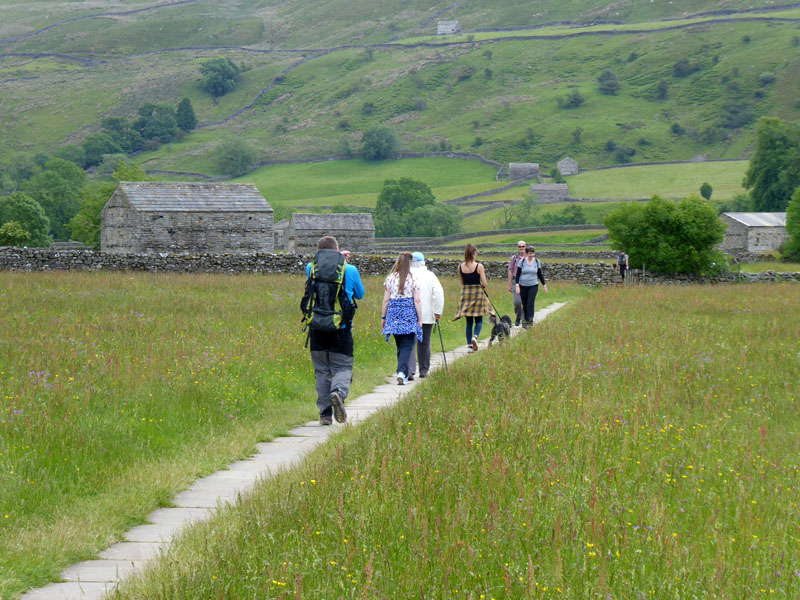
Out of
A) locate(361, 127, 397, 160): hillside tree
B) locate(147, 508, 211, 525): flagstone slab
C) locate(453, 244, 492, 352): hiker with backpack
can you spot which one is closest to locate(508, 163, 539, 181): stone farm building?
locate(361, 127, 397, 160): hillside tree

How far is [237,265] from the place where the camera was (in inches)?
1410

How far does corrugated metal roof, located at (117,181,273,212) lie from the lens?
4416cm

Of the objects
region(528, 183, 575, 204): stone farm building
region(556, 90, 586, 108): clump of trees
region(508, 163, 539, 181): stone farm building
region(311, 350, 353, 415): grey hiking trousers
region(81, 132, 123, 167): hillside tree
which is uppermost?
region(556, 90, 586, 108): clump of trees

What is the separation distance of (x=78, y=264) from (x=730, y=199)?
92.4 m

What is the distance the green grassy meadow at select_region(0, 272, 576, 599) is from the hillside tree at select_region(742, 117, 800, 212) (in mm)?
85885

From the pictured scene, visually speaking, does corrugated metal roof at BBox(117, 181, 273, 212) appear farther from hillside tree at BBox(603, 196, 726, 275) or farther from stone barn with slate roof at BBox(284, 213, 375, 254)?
hillside tree at BBox(603, 196, 726, 275)

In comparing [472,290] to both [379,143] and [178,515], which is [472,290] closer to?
[178,515]

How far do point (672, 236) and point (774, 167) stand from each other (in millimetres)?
60644

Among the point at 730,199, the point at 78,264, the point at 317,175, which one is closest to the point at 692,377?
the point at 78,264

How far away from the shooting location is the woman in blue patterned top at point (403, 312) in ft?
40.1

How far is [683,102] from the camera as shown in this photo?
182875mm

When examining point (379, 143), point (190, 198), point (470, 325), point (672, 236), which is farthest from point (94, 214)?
point (379, 143)

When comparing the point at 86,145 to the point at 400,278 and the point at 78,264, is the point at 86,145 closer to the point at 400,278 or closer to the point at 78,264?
the point at 78,264

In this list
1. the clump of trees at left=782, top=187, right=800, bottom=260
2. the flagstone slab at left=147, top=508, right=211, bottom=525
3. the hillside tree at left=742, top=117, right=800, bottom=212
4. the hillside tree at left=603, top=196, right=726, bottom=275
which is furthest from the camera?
the hillside tree at left=742, top=117, right=800, bottom=212
